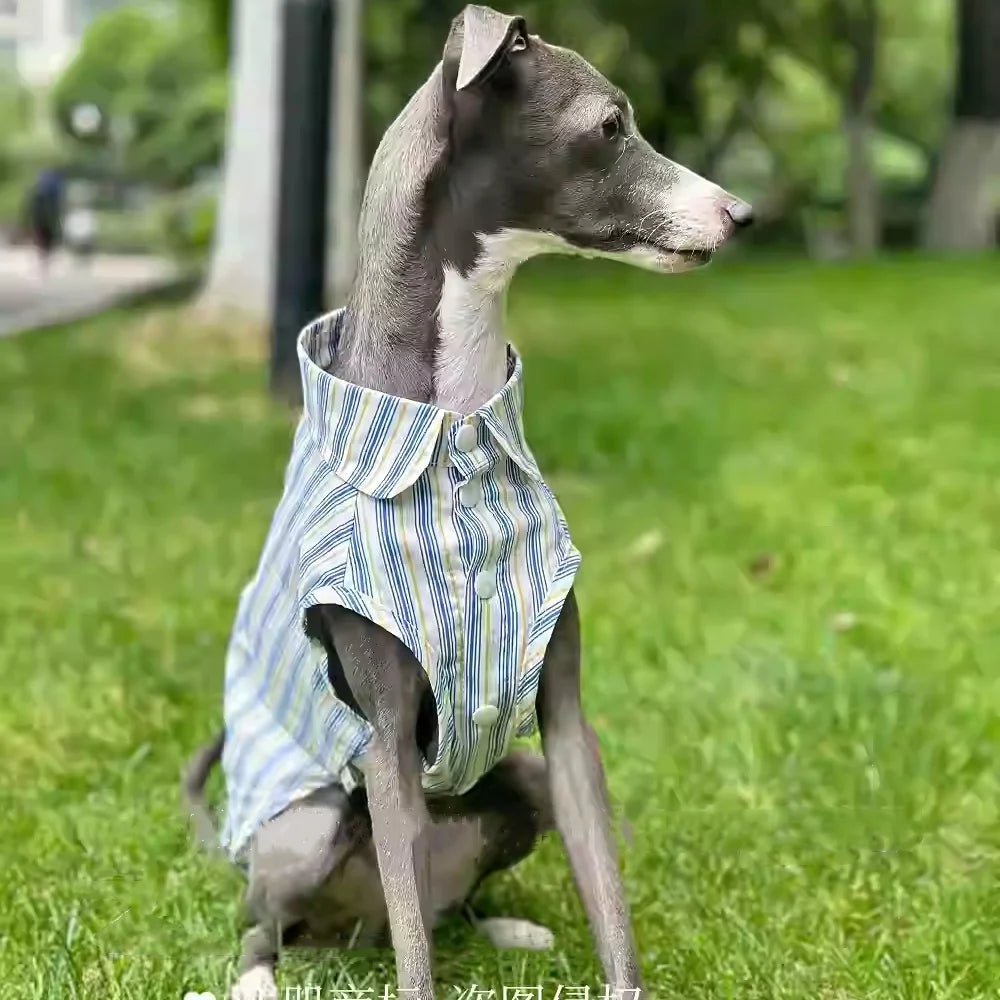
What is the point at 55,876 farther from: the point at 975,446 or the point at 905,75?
the point at 905,75

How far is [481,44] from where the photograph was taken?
2.32m

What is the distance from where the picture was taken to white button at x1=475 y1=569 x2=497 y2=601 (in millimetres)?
2493

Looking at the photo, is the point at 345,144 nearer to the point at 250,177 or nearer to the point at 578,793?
the point at 250,177

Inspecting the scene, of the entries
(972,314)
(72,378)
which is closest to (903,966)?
(72,378)

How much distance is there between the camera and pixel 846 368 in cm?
890

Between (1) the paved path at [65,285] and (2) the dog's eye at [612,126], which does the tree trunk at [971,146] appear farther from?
(2) the dog's eye at [612,126]

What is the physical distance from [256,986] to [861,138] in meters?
23.6

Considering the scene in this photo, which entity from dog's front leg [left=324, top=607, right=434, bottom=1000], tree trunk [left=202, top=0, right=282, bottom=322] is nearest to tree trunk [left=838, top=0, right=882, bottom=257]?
tree trunk [left=202, top=0, right=282, bottom=322]

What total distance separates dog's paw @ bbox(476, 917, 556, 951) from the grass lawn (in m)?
0.04

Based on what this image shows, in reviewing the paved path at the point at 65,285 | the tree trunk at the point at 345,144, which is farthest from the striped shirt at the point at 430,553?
the paved path at the point at 65,285

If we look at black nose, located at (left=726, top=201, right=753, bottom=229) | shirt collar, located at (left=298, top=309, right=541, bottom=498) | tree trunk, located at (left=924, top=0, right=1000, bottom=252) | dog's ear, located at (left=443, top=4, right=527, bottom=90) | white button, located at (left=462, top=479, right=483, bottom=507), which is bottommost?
tree trunk, located at (left=924, top=0, right=1000, bottom=252)

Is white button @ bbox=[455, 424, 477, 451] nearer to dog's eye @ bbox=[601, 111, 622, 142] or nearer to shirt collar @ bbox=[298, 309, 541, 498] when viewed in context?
shirt collar @ bbox=[298, 309, 541, 498]

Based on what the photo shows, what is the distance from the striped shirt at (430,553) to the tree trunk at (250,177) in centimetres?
715

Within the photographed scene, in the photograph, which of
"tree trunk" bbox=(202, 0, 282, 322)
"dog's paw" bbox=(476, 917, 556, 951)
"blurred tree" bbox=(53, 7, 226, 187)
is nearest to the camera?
"dog's paw" bbox=(476, 917, 556, 951)
